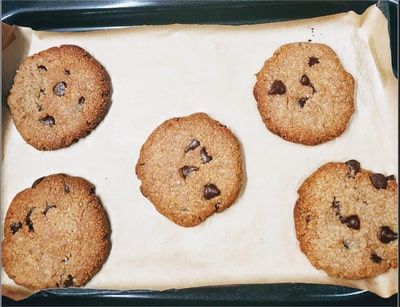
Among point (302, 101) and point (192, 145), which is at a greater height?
point (302, 101)

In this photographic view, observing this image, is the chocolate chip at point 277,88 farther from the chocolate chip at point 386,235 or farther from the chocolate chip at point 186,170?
the chocolate chip at point 386,235

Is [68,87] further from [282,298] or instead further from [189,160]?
[282,298]

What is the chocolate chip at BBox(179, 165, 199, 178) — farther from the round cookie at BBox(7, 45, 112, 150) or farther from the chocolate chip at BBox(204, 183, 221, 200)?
the round cookie at BBox(7, 45, 112, 150)

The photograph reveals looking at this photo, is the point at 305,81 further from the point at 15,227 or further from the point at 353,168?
the point at 15,227

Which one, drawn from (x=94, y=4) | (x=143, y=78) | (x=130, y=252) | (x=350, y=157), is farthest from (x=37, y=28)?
(x=350, y=157)

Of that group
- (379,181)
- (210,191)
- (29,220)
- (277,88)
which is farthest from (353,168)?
(29,220)

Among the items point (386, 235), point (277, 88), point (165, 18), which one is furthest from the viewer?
point (165, 18)

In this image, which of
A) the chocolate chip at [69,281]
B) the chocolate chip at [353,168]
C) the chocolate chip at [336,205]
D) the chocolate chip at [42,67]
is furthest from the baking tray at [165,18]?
the chocolate chip at [353,168]
